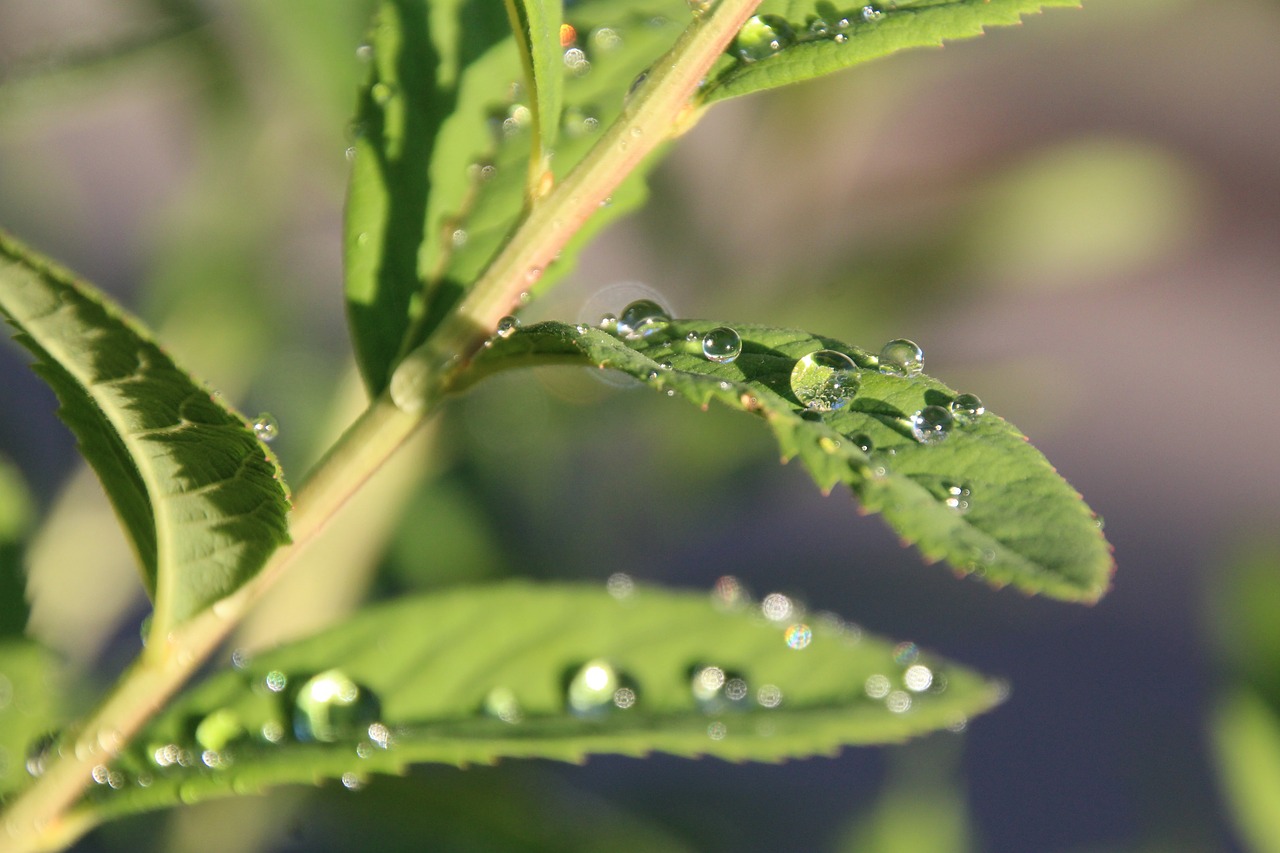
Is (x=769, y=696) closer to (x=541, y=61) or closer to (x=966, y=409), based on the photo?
(x=966, y=409)

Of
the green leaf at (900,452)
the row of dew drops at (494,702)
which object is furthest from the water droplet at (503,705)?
the green leaf at (900,452)

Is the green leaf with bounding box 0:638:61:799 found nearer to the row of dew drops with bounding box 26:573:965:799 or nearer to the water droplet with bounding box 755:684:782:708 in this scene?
the row of dew drops with bounding box 26:573:965:799

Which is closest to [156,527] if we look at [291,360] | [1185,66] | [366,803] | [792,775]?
[366,803]

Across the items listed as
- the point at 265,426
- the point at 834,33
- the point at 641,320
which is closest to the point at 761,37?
the point at 834,33

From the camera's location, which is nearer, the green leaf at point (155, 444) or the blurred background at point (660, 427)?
the green leaf at point (155, 444)

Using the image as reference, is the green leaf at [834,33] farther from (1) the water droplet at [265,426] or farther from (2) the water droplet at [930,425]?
(1) the water droplet at [265,426]

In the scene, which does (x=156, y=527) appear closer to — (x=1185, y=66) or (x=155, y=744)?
(x=155, y=744)
